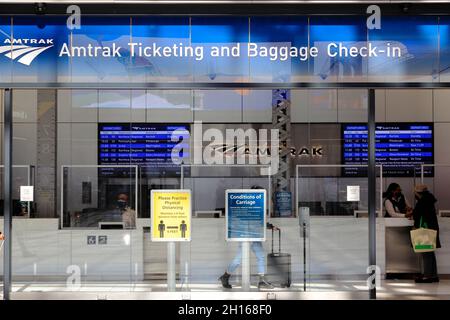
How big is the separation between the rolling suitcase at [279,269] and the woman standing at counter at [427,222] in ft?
7.35

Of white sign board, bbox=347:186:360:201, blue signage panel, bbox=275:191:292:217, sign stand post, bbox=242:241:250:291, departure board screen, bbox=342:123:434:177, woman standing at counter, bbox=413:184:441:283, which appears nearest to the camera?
sign stand post, bbox=242:241:250:291

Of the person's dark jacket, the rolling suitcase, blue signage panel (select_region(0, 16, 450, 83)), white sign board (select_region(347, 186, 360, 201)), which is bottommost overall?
the rolling suitcase

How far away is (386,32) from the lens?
7832 millimetres

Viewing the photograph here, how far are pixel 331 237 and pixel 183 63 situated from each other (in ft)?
12.4

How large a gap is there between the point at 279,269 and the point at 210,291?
1207 mm

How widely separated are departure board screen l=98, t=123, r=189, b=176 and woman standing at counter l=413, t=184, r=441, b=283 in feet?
15.0

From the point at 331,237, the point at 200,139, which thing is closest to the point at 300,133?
the point at 200,139

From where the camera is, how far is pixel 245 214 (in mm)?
8422

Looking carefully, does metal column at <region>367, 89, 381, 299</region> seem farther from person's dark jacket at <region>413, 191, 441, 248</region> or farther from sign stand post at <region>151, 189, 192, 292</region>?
sign stand post at <region>151, 189, 192, 292</region>

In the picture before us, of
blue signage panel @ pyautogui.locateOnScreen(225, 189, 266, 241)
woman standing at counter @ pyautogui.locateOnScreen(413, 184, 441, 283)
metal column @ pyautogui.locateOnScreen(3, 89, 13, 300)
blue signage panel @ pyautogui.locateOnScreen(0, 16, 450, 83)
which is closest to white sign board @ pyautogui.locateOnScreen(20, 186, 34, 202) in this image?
metal column @ pyautogui.locateOnScreen(3, 89, 13, 300)

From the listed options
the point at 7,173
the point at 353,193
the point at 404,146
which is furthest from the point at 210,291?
the point at 404,146

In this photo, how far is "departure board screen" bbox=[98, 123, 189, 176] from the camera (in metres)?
11.6

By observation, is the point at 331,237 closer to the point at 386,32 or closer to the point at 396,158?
the point at 386,32
